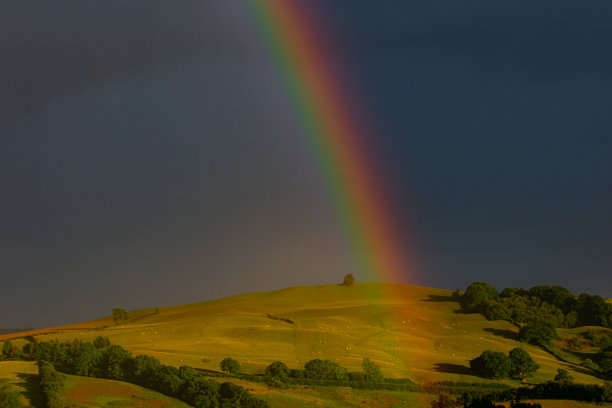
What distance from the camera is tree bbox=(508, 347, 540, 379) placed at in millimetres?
131625

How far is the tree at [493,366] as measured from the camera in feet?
423

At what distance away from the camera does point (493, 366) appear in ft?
425

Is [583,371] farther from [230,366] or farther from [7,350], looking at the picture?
[7,350]

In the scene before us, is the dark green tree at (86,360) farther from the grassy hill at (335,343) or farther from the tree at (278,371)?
the tree at (278,371)

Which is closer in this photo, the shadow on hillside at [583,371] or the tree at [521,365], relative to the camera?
the tree at [521,365]

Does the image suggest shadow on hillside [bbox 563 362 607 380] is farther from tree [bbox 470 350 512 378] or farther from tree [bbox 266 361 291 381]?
tree [bbox 266 361 291 381]

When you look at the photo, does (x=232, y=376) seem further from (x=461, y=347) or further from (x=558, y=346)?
(x=558, y=346)

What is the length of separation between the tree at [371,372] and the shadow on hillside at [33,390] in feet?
158

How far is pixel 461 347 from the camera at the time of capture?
159375mm

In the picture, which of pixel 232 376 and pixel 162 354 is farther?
pixel 162 354

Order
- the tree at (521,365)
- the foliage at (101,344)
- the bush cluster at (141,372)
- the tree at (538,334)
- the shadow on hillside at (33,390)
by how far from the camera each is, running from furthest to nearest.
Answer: the tree at (538,334)
the foliage at (101,344)
the tree at (521,365)
the bush cluster at (141,372)
the shadow on hillside at (33,390)

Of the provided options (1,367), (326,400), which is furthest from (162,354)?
(326,400)

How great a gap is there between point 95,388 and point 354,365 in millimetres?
43952

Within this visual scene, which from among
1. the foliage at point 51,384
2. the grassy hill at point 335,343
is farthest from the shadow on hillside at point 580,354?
the foliage at point 51,384
